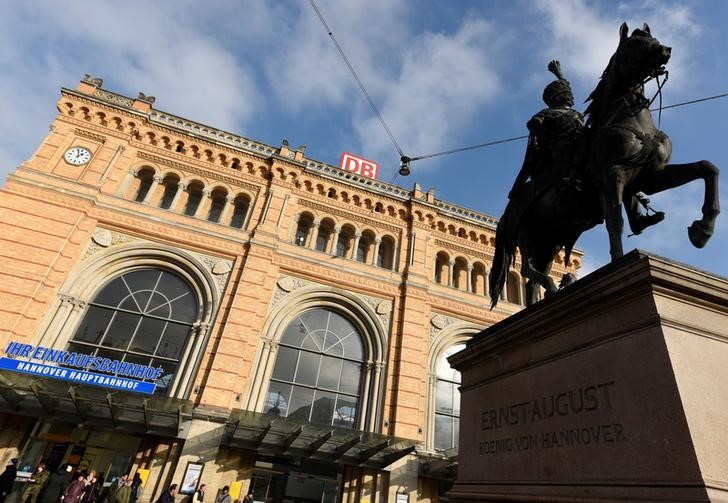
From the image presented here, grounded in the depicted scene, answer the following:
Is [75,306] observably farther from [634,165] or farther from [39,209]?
[634,165]

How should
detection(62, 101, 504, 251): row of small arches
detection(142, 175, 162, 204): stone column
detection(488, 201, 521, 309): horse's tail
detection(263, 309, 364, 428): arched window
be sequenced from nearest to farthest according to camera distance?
detection(488, 201, 521, 309): horse's tail, detection(263, 309, 364, 428): arched window, detection(142, 175, 162, 204): stone column, detection(62, 101, 504, 251): row of small arches

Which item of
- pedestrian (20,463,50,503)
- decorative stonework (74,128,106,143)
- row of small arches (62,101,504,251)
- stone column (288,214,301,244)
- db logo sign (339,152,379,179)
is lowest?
pedestrian (20,463,50,503)

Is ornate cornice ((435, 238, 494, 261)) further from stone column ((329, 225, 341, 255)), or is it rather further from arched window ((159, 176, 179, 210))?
arched window ((159, 176, 179, 210))

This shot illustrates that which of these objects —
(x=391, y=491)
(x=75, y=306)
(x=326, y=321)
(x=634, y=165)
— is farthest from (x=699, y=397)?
(x=75, y=306)

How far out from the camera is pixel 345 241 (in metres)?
19.0

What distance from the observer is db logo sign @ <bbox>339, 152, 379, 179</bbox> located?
21.8 metres

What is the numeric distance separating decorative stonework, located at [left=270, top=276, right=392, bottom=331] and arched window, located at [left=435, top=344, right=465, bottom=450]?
296 centimetres

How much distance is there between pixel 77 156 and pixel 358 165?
12700mm

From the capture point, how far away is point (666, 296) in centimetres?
238

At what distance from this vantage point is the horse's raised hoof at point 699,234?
3.13m

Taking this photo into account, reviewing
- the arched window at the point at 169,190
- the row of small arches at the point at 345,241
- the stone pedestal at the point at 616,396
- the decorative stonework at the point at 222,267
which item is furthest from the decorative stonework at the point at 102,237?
the stone pedestal at the point at 616,396

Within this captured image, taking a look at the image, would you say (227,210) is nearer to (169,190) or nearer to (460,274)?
(169,190)

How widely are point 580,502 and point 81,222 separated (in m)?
17.0

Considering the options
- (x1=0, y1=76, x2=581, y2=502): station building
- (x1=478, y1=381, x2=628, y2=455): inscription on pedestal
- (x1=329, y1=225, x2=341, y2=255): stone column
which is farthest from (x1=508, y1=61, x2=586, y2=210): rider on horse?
(x1=329, y1=225, x2=341, y2=255): stone column
